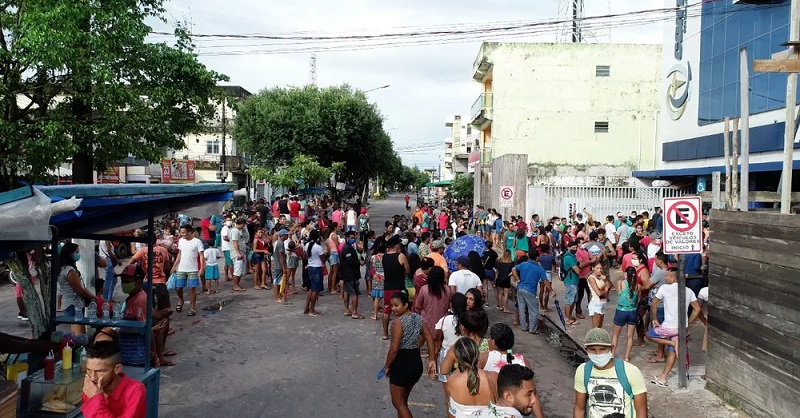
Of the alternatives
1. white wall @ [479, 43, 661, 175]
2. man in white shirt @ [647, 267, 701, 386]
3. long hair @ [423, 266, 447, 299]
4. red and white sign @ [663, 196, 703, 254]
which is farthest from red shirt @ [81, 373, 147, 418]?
white wall @ [479, 43, 661, 175]

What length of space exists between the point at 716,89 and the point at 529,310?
1509cm

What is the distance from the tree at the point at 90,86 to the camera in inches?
328

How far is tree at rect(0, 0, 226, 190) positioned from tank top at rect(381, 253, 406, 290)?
13.2 ft

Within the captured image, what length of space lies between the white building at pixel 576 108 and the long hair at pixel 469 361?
28.7 metres

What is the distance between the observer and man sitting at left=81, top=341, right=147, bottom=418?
4.07m

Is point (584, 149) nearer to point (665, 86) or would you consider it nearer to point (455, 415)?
point (665, 86)

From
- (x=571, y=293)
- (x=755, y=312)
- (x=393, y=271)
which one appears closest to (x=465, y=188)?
(x=571, y=293)

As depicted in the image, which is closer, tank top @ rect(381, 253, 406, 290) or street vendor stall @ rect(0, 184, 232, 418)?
street vendor stall @ rect(0, 184, 232, 418)

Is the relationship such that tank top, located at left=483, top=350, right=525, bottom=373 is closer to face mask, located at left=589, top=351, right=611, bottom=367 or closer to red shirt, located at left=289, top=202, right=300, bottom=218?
face mask, located at left=589, top=351, right=611, bottom=367

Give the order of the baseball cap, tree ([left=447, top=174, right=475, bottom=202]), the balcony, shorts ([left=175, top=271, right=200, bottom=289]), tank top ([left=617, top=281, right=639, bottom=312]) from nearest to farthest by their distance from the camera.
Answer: the baseball cap → tank top ([left=617, top=281, right=639, bottom=312]) → shorts ([left=175, top=271, right=200, bottom=289]) → the balcony → tree ([left=447, top=174, right=475, bottom=202])

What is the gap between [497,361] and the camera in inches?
202

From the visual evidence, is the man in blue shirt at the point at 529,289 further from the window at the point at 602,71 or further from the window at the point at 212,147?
the window at the point at 212,147

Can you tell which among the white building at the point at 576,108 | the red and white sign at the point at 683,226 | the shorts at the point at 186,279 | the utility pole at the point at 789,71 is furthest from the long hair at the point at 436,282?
the white building at the point at 576,108

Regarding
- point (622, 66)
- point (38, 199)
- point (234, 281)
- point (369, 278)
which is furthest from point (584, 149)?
point (38, 199)
